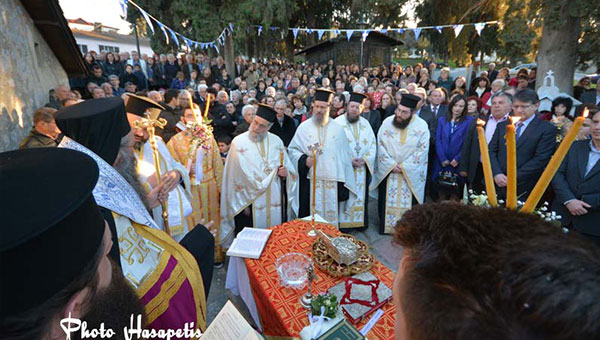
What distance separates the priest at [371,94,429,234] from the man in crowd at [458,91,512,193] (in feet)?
2.08

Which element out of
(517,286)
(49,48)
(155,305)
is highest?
(49,48)

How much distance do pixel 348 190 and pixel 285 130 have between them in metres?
2.01

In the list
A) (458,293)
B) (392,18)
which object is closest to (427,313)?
(458,293)

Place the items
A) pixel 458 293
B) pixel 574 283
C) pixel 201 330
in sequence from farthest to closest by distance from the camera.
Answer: pixel 201 330
pixel 458 293
pixel 574 283

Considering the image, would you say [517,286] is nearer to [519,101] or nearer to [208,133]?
[208,133]

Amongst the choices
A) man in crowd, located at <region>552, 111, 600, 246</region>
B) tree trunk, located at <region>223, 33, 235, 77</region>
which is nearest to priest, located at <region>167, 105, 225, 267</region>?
man in crowd, located at <region>552, 111, 600, 246</region>

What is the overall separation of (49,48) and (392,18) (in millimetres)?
14976

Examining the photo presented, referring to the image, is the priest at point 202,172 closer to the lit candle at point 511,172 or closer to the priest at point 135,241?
the priest at point 135,241

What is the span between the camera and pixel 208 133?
13.1ft

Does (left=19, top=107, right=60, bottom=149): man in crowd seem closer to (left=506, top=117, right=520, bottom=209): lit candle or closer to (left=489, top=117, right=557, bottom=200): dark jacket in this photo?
(left=506, top=117, right=520, bottom=209): lit candle

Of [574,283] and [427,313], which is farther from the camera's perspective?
[427,313]

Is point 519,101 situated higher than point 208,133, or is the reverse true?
point 519,101

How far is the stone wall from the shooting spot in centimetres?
405

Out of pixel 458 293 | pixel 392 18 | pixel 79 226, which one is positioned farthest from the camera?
pixel 392 18
